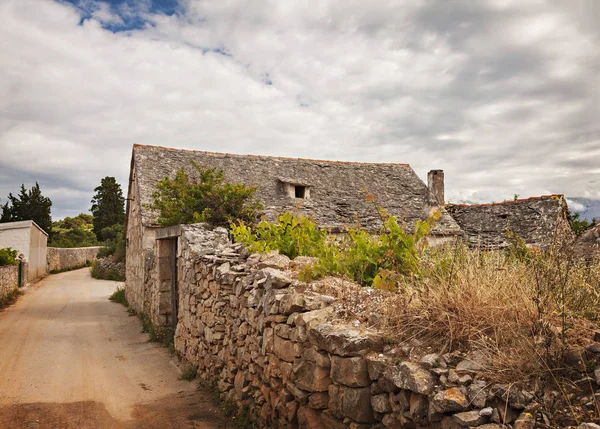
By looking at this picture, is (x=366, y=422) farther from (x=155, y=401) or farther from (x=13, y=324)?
(x=13, y=324)

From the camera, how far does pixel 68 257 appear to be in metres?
37.0

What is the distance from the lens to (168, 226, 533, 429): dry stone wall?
281cm

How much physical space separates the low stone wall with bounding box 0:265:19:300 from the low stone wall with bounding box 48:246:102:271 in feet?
46.5

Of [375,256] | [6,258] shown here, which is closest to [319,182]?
[6,258]

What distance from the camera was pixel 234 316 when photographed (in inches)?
251

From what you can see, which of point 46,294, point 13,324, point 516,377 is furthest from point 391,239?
point 46,294

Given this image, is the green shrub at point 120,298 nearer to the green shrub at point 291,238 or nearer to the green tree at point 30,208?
the green shrub at point 291,238

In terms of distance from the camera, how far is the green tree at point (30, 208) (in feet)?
133

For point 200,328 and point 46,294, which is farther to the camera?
point 46,294

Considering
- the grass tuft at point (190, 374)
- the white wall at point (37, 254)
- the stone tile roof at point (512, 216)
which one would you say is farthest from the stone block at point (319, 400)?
the white wall at point (37, 254)

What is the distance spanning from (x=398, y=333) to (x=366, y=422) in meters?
0.72

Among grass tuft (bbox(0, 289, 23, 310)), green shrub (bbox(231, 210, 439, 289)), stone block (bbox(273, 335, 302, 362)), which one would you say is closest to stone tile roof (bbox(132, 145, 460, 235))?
grass tuft (bbox(0, 289, 23, 310))

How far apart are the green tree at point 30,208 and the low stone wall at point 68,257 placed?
525 cm

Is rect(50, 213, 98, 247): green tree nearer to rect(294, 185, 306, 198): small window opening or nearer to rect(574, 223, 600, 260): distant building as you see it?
rect(294, 185, 306, 198): small window opening
